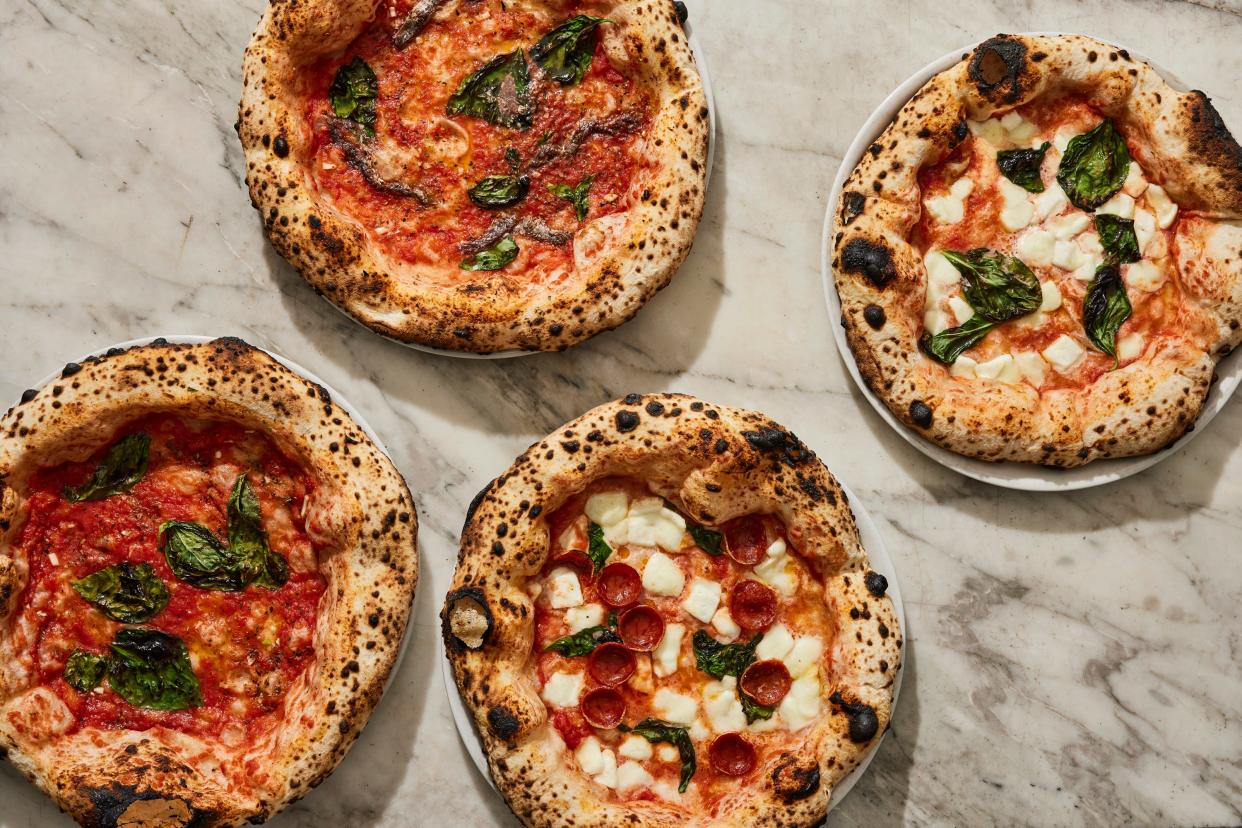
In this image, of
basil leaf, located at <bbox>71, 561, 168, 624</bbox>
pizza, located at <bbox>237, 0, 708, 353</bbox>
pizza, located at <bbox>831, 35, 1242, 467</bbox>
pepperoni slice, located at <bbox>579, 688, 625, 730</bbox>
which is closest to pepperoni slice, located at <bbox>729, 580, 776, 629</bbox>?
pepperoni slice, located at <bbox>579, 688, 625, 730</bbox>

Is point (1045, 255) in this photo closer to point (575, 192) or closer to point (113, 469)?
point (575, 192)

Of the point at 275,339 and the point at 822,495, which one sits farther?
the point at 275,339

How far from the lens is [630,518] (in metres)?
4.39

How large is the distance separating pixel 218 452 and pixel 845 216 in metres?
2.62

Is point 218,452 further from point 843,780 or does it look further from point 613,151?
point 843,780

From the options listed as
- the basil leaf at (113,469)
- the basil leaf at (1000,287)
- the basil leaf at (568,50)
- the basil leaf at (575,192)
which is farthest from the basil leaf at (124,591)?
the basil leaf at (1000,287)

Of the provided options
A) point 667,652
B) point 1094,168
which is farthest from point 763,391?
point 1094,168

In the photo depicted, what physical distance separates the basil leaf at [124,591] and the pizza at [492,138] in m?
1.30

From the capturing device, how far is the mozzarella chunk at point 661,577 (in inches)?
170

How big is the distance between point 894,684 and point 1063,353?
1461 millimetres

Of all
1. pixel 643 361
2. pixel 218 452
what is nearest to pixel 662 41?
pixel 643 361

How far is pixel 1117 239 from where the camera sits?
4.48m

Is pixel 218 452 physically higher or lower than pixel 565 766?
higher

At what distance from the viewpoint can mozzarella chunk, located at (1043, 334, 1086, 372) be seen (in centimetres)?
445
